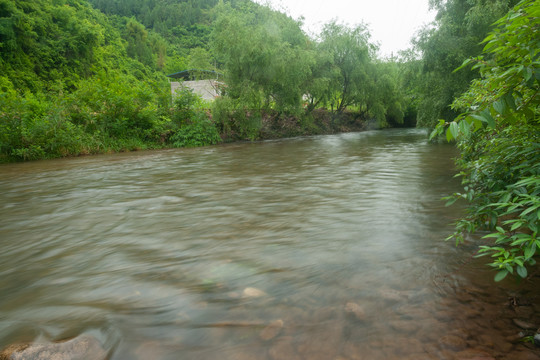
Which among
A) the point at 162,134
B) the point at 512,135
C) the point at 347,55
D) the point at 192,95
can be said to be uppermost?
the point at 347,55

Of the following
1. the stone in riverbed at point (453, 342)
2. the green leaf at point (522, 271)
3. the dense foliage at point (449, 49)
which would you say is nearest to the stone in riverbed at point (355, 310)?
the stone in riverbed at point (453, 342)

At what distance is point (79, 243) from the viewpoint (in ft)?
12.8

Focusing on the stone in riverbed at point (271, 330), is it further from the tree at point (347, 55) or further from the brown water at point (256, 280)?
the tree at point (347, 55)

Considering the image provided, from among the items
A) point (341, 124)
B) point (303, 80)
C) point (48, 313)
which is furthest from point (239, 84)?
point (48, 313)

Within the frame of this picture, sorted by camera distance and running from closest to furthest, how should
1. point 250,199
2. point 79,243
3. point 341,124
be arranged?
point 79,243
point 250,199
point 341,124

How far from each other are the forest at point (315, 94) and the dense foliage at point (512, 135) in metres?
0.01

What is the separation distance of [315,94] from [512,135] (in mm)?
22909

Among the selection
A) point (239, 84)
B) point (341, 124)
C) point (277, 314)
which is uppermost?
point (239, 84)

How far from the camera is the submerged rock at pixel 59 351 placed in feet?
6.00

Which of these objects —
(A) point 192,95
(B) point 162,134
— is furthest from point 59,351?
(A) point 192,95

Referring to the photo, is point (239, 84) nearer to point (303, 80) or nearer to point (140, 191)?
point (303, 80)

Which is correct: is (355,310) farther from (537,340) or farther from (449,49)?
(449,49)

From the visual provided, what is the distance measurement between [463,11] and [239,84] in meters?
13.0

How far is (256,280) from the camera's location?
9.13 ft
